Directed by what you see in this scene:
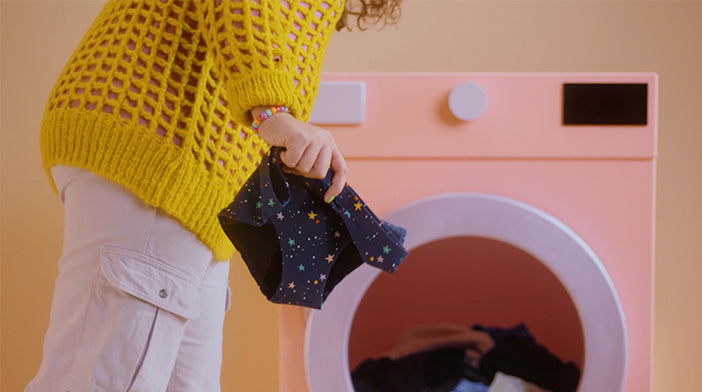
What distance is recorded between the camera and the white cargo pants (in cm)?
57

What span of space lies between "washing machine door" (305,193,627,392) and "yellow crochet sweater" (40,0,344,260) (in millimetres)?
230

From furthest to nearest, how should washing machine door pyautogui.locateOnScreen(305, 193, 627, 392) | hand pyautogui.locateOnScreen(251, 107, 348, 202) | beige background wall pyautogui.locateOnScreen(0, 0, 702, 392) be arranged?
beige background wall pyautogui.locateOnScreen(0, 0, 702, 392) < washing machine door pyautogui.locateOnScreen(305, 193, 627, 392) < hand pyautogui.locateOnScreen(251, 107, 348, 202)

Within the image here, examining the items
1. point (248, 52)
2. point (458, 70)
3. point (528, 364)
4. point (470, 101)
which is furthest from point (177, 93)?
point (458, 70)

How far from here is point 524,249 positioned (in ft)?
2.64

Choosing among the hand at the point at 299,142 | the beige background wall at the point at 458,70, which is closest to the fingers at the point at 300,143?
the hand at the point at 299,142

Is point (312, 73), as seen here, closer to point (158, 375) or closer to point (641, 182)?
point (158, 375)

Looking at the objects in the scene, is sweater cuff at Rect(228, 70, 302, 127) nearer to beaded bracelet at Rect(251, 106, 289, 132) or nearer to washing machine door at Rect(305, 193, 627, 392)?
beaded bracelet at Rect(251, 106, 289, 132)

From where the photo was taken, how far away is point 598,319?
80 cm

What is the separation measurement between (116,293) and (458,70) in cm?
100

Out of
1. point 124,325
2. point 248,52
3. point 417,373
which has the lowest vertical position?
point 417,373

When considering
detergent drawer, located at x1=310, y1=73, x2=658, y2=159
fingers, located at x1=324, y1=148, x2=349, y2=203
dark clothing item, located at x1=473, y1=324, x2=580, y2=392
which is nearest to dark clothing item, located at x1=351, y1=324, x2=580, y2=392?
dark clothing item, located at x1=473, y1=324, x2=580, y2=392

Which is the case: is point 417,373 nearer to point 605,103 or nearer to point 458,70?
point 605,103

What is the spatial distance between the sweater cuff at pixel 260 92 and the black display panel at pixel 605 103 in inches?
18.0

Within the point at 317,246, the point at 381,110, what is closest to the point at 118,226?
the point at 317,246
